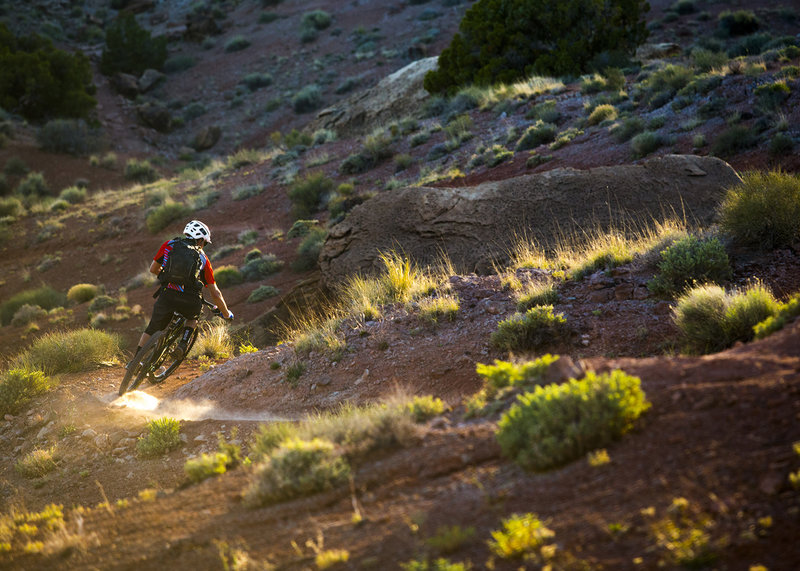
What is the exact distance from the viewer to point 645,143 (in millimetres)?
14367

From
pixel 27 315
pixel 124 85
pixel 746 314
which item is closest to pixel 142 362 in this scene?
pixel 746 314

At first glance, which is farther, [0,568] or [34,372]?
[34,372]

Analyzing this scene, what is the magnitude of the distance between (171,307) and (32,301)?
41.1 ft

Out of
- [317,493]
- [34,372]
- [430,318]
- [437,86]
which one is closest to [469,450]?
[317,493]

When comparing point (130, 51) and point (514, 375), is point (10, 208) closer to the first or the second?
Result: point (130, 51)

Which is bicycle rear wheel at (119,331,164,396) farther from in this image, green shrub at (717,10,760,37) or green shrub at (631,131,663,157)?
green shrub at (717,10,760,37)

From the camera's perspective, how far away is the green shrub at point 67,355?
10.2m

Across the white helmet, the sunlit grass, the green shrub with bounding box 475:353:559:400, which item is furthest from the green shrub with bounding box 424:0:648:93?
the green shrub with bounding box 475:353:559:400

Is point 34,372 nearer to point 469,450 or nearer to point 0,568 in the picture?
point 0,568

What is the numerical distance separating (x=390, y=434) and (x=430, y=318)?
12.7ft

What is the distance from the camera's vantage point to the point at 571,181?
11086mm

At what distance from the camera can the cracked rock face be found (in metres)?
10.4

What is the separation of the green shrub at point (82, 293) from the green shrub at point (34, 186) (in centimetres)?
1227

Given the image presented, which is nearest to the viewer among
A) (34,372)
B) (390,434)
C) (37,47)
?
(390,434)
